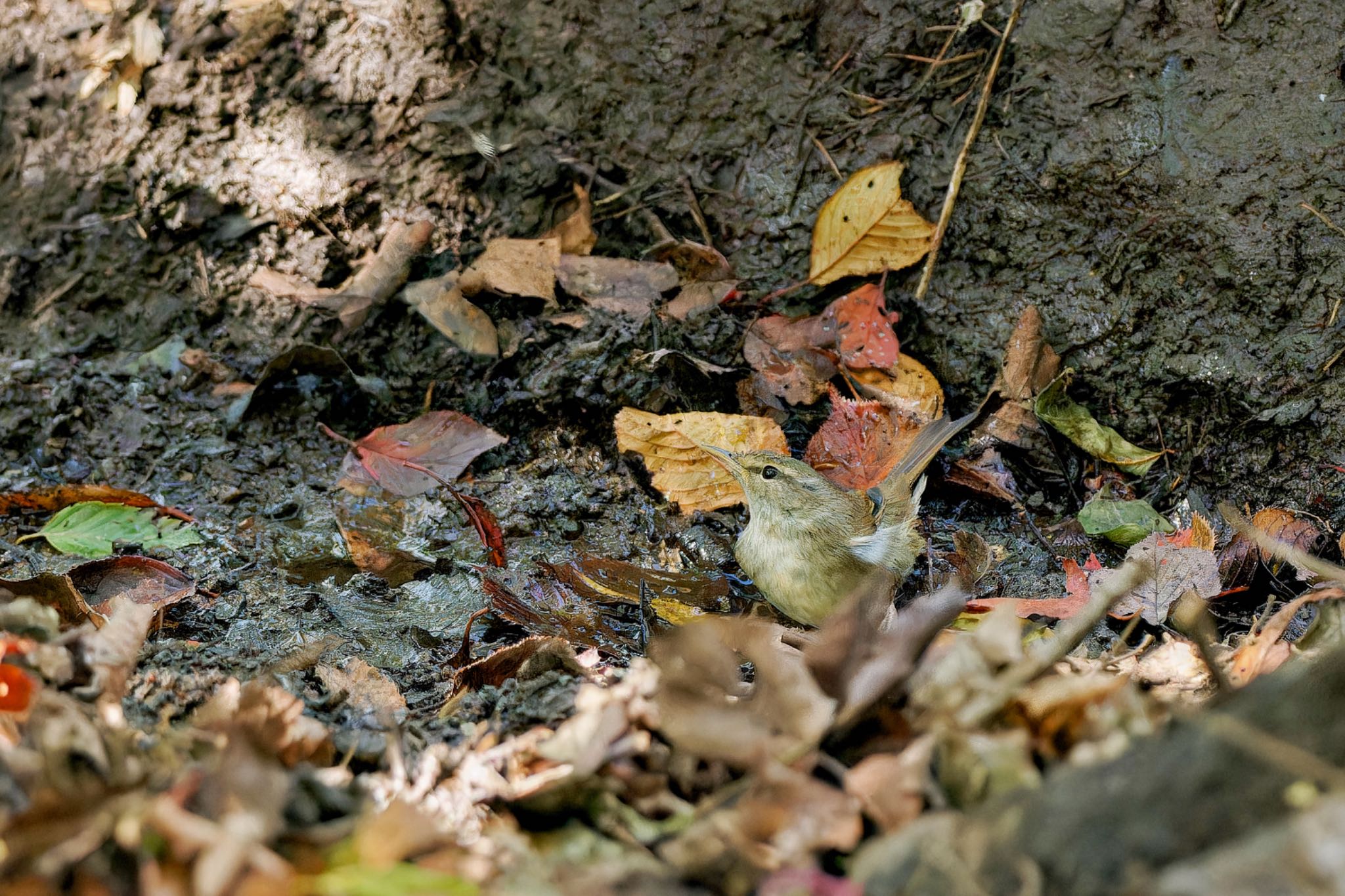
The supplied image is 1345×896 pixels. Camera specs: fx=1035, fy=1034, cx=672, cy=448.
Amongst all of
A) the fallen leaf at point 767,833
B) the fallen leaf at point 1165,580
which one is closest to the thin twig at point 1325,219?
the fallen leaf at point 1165,580

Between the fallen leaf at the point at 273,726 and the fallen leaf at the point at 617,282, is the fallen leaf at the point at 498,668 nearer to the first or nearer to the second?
the fallen leaf at the point at 273,726

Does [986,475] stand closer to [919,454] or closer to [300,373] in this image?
[919,454]

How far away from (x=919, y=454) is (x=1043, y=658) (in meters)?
2.52

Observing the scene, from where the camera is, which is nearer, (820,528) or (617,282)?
(820,528)

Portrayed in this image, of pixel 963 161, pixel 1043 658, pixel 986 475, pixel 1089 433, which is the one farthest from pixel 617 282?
pixel 1043 658

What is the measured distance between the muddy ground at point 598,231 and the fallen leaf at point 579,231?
0.24ft

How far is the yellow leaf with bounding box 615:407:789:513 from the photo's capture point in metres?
4.30

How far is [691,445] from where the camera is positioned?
170 inches

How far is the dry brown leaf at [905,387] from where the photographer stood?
174 inches

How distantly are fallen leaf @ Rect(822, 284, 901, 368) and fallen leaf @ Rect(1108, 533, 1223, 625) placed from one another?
4.23 feet

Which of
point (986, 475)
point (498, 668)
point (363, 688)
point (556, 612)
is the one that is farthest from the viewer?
point (986, 475)

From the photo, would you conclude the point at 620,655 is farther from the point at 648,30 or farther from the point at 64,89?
the point at 64,89

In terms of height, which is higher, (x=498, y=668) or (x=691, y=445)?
(x=498, y=668)

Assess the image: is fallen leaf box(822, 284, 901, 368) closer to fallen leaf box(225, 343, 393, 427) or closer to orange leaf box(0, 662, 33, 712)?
fallen leaf box(225, 343, 393, 427)
